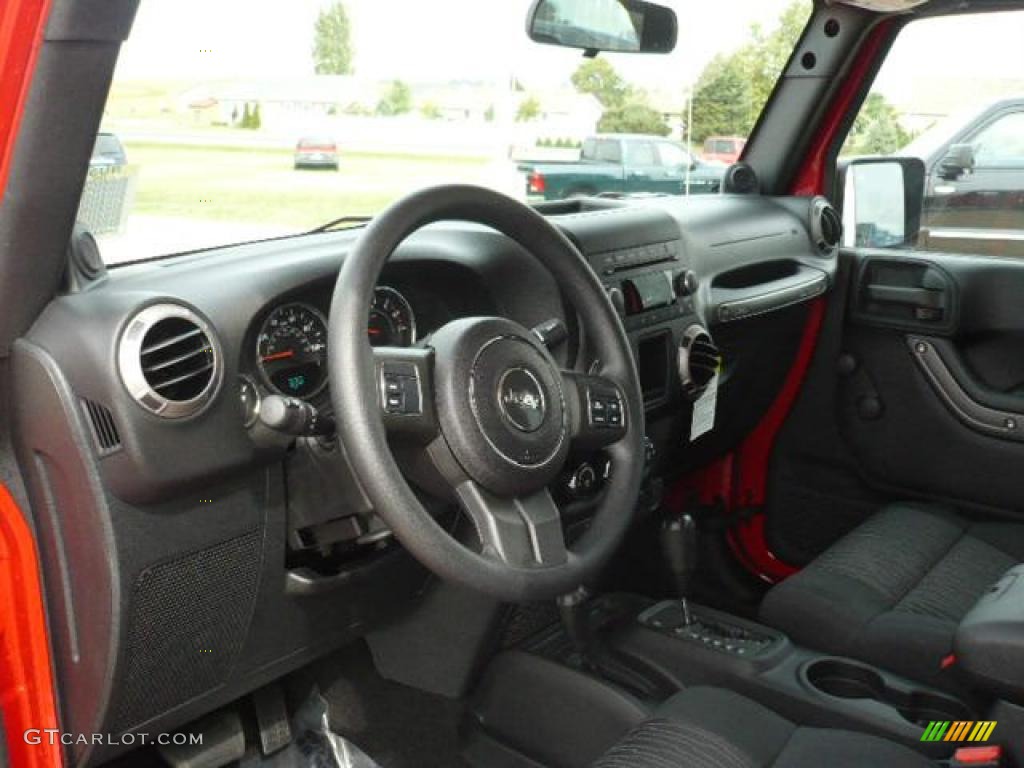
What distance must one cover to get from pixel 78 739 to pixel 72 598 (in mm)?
244

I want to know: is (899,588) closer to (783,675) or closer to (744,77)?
(783,675)

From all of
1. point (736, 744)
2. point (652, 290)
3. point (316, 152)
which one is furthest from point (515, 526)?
point (652, 290)

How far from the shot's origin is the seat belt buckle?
169 centimetres

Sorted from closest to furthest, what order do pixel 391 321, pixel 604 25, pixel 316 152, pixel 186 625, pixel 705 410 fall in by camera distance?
pixel 186 625
pixel 391 321
pixel 316 152
pixel 604 25
pixel 705 410

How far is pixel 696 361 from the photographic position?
9.00 ft

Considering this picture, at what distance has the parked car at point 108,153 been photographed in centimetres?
154

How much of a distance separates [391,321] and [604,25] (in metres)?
1.13

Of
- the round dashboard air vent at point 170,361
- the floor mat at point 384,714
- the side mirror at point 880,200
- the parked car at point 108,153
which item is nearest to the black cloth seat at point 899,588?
the floor mat at point 384,714

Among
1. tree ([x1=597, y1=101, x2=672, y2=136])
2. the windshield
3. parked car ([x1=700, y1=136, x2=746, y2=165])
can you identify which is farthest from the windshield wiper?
parked car ([x1=700, y1=136, x2=746, y2=165])

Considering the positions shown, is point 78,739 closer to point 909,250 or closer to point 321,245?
point 321,245

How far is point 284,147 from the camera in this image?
2020mm

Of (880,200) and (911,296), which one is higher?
(880,200)

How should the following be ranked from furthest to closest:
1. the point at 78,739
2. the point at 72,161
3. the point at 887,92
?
the point at 887,92
the point at 78,739
the point at 72,161

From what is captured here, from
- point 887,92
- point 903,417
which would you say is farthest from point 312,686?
point 887,92
